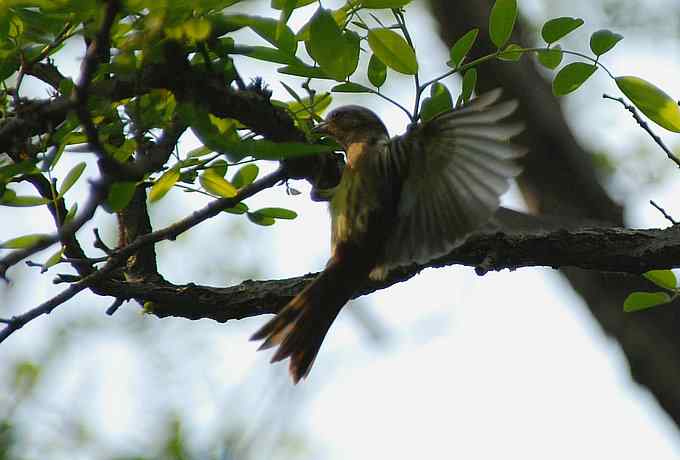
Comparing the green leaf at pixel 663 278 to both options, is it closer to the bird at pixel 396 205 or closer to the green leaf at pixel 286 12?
the bird at pixel 396 205

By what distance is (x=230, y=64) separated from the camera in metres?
3.35

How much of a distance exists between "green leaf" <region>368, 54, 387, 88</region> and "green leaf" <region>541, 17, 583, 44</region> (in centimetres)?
60

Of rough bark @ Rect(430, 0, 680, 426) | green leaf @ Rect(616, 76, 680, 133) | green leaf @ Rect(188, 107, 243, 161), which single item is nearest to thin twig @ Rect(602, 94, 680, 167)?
green leaf @ Rect(616, 76, 680, 133)

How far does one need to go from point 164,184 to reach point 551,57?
1.48m

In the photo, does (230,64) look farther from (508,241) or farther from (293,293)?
(508,241)

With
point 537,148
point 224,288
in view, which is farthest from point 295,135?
point 537,148

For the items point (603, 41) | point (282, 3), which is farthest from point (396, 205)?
point (282, 3)

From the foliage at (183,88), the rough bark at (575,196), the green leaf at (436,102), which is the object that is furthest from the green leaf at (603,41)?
the rough bark at (575,196)

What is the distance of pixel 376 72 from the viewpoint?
3670 mm

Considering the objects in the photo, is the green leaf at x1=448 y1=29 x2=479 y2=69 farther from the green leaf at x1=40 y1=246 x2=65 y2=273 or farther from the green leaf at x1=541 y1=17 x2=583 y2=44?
the green leaf at x1=40 y1=246 x2=65 y2=273

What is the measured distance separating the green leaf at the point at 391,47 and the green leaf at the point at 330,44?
60 millimetres

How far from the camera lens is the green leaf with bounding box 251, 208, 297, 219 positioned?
3.83 metres

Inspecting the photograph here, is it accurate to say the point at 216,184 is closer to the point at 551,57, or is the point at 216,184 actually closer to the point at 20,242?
the point at 20,242

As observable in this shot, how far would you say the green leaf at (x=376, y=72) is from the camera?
364 centimetres
